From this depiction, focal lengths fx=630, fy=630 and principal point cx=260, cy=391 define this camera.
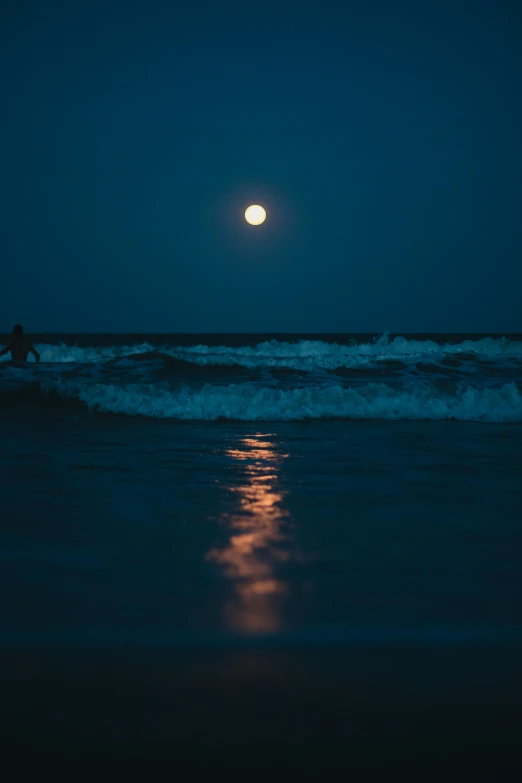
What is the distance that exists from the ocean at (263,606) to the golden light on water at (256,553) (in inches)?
0.6

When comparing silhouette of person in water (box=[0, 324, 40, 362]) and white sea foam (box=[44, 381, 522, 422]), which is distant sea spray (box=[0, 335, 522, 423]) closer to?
white sea foam (box=[44, 381, 522, 422])

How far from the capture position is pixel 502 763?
1.66 meters

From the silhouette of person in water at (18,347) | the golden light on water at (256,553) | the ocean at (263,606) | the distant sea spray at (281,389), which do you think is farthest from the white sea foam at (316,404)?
the silhouette of person in water at (18,347)

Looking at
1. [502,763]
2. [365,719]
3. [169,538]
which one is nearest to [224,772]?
[365,719]

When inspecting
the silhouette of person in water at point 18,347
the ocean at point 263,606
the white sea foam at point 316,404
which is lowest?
the ocean at point 263,606

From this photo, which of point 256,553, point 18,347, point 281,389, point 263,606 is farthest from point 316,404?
point 18,347

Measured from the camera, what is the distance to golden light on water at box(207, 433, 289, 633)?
255 cm

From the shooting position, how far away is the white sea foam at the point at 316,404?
9.52 metres

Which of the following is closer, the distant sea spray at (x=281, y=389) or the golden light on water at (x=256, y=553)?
the golden light on water at (x=256, y=553)

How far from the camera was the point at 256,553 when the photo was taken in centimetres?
335

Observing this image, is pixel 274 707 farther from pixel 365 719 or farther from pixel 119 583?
pixel 119 583

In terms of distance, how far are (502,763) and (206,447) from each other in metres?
5.42

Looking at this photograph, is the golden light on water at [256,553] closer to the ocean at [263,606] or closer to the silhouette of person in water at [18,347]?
the ocean at [263,606]

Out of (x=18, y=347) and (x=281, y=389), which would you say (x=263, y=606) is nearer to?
(x=281, y=389)
